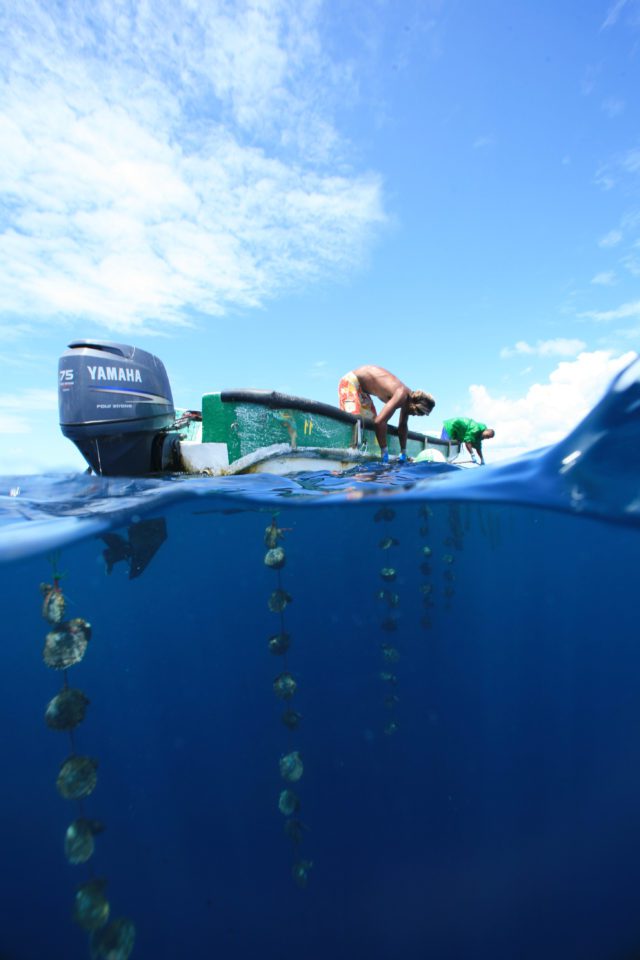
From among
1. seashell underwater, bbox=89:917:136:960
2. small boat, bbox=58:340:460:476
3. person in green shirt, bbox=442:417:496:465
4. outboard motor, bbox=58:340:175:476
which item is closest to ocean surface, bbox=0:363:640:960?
seashell underwater, bbox=89:917:136:960

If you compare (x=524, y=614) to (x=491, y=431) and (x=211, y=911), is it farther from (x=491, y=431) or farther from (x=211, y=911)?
(x=211, y=911)

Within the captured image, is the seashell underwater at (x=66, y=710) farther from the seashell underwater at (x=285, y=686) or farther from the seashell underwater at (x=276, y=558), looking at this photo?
the seashell underwater at (x=276, y=558)

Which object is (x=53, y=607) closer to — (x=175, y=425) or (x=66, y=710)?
(x=66, y=710)

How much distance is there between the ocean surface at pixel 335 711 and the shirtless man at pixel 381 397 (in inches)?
71.7

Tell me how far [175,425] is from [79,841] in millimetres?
5294

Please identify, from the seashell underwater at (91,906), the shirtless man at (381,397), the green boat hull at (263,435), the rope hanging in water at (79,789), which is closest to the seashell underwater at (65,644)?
the rope hanging in water at (79,789)

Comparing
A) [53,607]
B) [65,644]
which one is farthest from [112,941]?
[53,607]

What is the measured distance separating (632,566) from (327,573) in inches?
263

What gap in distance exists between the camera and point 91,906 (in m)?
1.69

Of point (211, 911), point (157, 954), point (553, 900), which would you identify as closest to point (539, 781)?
point (553, 900)

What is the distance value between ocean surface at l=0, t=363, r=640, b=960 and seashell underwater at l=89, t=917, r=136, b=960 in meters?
0.01

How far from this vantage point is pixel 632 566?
29.0 ft

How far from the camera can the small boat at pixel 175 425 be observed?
4.73m

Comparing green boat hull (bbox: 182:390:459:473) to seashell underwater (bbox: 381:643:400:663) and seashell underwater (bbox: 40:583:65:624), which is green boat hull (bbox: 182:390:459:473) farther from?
seashell underwater (bbox: 40:583:65:624)
